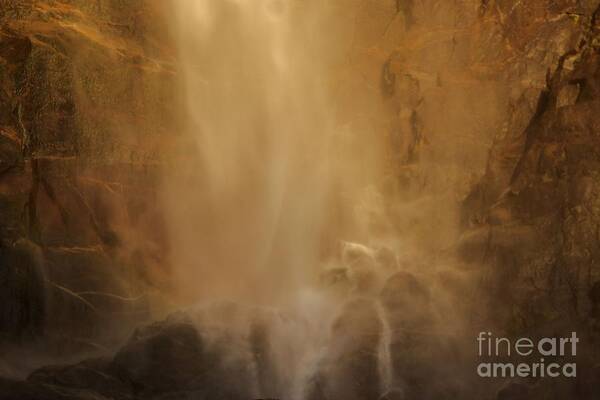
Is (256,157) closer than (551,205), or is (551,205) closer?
(551,205)

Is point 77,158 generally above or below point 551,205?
above

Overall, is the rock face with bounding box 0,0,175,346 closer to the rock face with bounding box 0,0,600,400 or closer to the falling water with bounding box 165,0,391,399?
the rock face with bounding box 0,0,600,400

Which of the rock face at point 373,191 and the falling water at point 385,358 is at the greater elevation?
the rock face at point 373,191

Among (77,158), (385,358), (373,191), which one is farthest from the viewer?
(373,191)

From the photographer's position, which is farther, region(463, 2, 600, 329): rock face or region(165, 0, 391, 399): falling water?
region(165, 0, 391, 399): falling water

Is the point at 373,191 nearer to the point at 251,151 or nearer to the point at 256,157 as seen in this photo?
the point at 256,157

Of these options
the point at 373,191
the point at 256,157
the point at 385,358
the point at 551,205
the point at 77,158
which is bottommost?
the point at 385,358

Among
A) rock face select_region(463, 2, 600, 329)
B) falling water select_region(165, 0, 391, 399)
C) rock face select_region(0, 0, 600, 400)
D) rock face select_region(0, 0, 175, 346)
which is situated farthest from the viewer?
falling water select_region(165, 0, 391, 399)

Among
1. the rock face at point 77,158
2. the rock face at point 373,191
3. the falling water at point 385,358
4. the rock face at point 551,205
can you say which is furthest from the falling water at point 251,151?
the rock face at point 551,205

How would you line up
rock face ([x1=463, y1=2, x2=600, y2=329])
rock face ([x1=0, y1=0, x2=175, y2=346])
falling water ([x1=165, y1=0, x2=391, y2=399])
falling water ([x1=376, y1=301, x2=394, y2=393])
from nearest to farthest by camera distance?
falling water ([x1=376, y1=301, x2=394, y2=393]) < rock face ([x1=463, y1=2, x2=600, y2=329]) < rock face ([x1=0, y1=0, x2=175, y2=346]) < falling water ([x1=165, y1=0, x2=391, y2=399])

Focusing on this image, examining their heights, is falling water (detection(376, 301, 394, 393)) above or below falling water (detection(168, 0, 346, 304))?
below

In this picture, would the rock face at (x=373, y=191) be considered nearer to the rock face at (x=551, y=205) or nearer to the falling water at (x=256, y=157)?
the rock face at (x=551, y=205)

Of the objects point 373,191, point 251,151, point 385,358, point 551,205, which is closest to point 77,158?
point 251,151

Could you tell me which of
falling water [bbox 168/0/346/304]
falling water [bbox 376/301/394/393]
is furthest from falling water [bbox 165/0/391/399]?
falling water [bbox 376/301/394/393]
